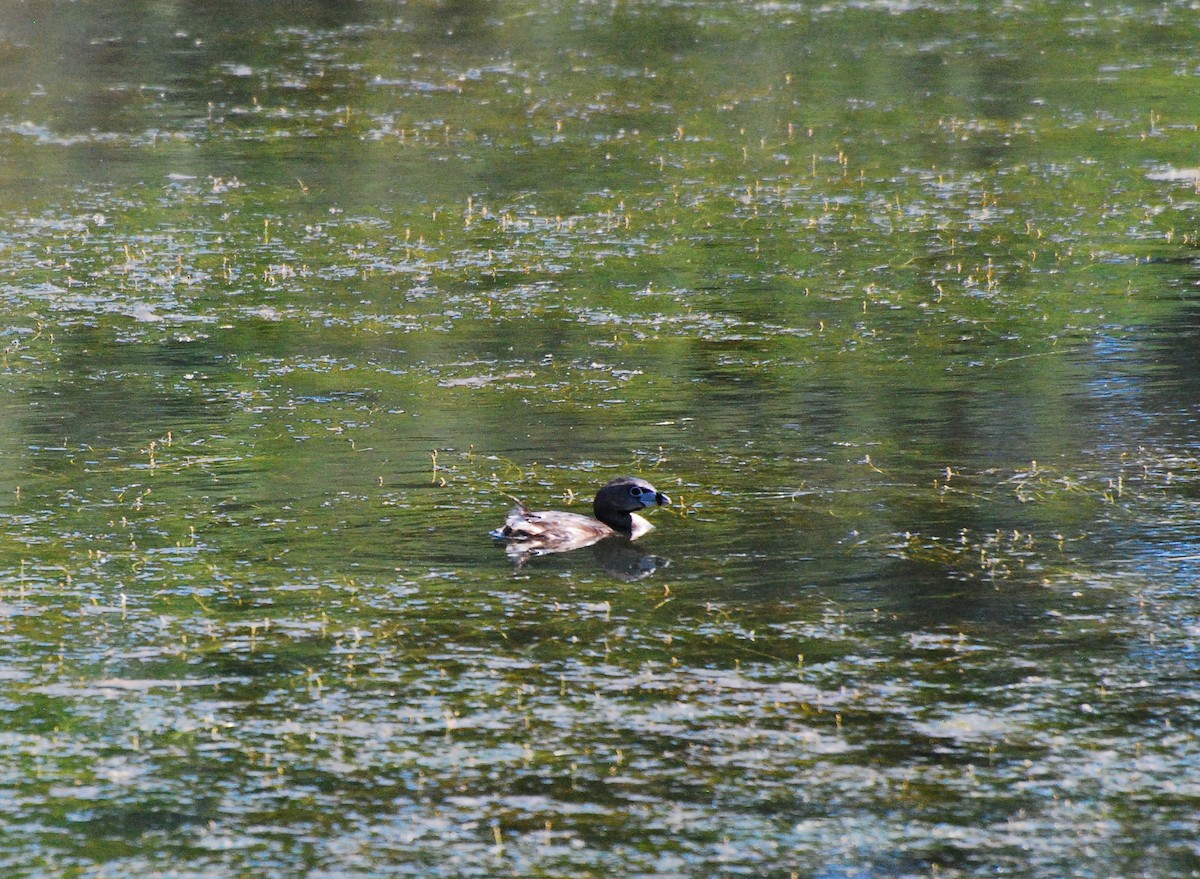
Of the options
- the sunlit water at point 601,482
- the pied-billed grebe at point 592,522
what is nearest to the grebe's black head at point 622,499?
the pied-billed grebe at point 592,522

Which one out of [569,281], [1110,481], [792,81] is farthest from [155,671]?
[792,81]

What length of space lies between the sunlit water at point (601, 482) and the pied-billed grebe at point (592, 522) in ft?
0.87

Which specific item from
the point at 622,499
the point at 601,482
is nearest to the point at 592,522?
the point at 622,499

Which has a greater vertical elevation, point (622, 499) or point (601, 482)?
point (622, 499)

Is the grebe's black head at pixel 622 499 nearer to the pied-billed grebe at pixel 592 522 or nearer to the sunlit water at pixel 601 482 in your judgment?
the pied-billed grebe at pixel 592 522

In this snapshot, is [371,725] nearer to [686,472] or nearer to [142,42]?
[686,472]

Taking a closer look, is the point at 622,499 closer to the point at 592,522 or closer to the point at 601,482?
the point at 592,522

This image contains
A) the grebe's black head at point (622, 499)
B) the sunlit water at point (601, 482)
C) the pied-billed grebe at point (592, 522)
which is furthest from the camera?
the grebe's black head at point (622, 499)

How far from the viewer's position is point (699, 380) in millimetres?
16156

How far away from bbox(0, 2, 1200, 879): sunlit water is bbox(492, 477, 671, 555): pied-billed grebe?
10.5 inches

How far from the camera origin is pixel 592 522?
11.7m

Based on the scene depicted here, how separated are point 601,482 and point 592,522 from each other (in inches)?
49.3

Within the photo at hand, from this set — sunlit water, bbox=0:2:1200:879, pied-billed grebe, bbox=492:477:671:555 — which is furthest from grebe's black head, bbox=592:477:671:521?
sunlit water, bbox=0:2:1200:879

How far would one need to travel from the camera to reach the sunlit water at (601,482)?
783 cm
